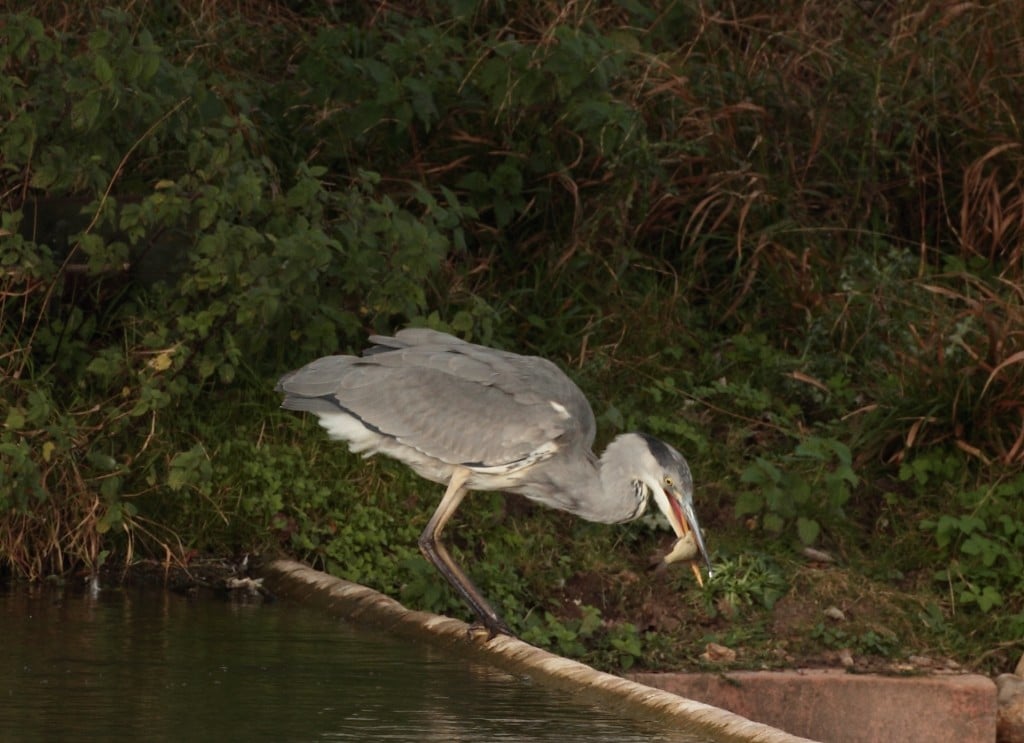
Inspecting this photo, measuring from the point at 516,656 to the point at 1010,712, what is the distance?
7.12ft

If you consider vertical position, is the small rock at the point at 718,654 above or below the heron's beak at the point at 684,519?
below

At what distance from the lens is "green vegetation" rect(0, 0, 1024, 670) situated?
23.4 feet

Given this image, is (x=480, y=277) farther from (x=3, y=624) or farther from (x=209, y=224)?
(x=3, y=624)

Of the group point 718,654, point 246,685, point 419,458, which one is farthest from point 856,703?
point 246,685

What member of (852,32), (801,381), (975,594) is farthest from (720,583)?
(852,32)

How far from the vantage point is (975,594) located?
23.9 feet

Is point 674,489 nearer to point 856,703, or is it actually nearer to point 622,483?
point 622,483

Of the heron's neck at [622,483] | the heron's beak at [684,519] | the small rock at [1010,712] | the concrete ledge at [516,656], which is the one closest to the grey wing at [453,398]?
the heron's neck at [622,483]

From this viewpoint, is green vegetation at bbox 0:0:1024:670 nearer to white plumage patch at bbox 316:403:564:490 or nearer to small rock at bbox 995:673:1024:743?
small rock at bbox 995:673:1024:743

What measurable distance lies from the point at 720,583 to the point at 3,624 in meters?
2.84

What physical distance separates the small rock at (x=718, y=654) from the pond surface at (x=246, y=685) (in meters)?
1.43

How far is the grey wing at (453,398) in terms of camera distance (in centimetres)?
627

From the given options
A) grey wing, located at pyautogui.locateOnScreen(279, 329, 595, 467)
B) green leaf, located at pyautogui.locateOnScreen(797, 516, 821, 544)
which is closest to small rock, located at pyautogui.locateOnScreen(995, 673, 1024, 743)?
green leaf, located at pyautogui.locateOnScreen(797, 516, 821, 544)

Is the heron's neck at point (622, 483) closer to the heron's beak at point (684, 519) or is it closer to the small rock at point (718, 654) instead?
the heron's beak at point (684, 519)
